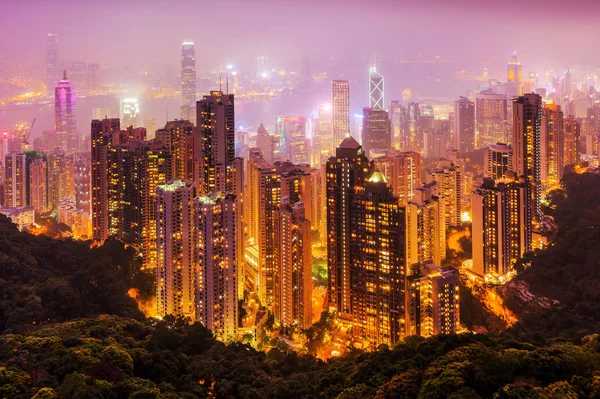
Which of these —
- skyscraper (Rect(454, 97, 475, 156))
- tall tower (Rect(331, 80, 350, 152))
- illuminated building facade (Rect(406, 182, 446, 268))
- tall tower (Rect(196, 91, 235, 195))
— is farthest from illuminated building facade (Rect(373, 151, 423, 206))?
skyscraper (Rect(454, 97, 475, 156))

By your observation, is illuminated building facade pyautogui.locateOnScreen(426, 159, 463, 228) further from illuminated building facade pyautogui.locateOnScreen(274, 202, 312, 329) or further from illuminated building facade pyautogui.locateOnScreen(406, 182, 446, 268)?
illuminated building facade pyautogui.locateOnScreen(274, 202, 312, 329)

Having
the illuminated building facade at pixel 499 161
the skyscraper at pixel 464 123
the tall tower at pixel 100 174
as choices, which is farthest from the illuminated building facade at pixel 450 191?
the skyscraper at pixel 464 123

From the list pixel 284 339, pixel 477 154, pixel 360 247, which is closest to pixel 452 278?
pixel 360 247

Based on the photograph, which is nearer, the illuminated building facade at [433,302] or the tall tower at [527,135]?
the illuminated building facade at [433,302]

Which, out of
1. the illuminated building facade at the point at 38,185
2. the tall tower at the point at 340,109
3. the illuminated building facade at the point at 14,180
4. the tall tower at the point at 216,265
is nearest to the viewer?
the tall tower at the point at 216,265

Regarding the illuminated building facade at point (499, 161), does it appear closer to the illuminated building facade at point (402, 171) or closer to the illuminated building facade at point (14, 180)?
the illuminated building facade at point (402, 171)

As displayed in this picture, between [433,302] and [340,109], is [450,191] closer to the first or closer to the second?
[433,302]
